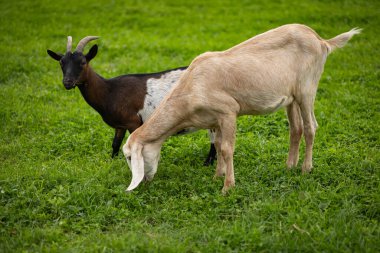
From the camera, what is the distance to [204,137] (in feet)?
26.3

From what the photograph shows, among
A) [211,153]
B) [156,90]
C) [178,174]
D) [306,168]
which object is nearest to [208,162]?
[211,153]

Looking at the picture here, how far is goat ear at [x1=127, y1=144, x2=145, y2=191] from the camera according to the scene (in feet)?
17.6

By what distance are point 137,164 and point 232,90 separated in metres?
1.54

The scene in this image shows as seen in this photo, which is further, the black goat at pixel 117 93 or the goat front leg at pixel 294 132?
the black goat at pixel 117 93

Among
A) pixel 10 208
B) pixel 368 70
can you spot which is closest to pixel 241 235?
pixel 10 208

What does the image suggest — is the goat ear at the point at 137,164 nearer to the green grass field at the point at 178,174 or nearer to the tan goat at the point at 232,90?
the tan goat at the point at 232,90

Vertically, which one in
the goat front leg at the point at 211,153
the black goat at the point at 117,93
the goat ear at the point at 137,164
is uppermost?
the black goat at the point at 117,93

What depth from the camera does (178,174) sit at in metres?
6.45

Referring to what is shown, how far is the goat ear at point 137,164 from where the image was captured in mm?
5355

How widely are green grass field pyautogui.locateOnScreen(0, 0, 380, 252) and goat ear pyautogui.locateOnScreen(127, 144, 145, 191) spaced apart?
327 millimetres

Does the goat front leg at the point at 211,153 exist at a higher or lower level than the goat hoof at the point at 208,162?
higher

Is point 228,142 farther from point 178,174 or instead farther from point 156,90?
point 156,90

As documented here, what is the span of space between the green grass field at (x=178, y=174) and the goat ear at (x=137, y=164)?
0.33 meters

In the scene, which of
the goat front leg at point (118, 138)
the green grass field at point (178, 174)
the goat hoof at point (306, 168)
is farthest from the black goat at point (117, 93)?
the goat hoof at point (306, 168)
